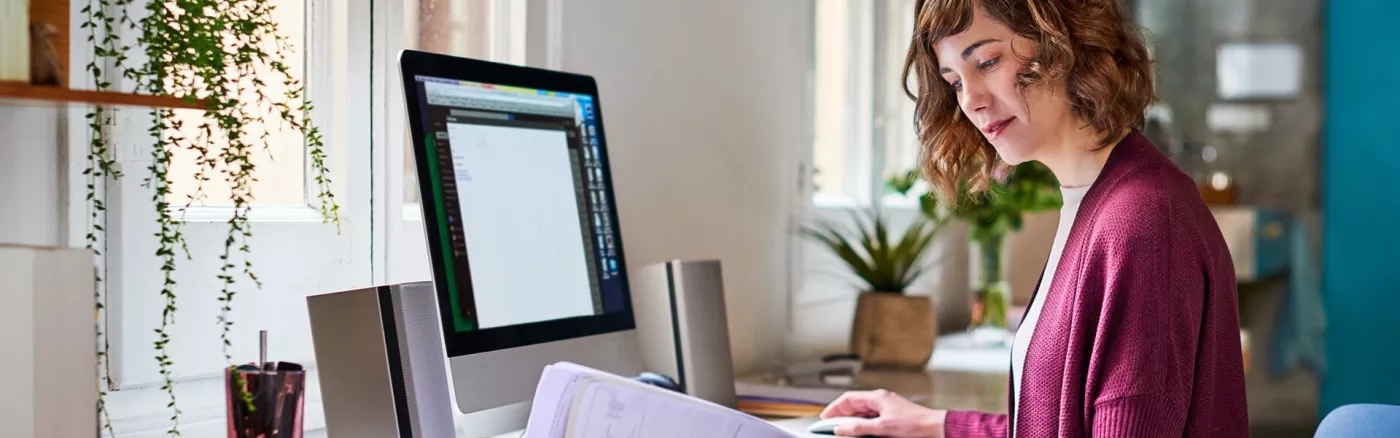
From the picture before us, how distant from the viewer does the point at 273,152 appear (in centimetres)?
152

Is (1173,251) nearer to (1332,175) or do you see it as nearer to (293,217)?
(293,217)

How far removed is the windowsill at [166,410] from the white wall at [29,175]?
0.65 ft

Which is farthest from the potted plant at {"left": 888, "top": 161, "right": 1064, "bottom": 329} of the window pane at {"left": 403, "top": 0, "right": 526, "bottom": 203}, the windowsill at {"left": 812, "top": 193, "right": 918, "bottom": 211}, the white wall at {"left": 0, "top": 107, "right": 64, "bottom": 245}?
the white wall at {"left": 0, "top": 107, "right": 64, "bottom": 245}

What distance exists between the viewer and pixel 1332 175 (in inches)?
160

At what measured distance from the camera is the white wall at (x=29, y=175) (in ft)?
3.90

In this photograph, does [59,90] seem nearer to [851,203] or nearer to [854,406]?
[854,406]

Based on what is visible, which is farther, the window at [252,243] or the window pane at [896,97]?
the window pane at [896,97]

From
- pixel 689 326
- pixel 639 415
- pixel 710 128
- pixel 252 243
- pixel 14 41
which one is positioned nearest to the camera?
pixel 14 41

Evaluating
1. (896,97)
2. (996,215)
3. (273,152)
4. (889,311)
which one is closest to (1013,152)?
(273,152)

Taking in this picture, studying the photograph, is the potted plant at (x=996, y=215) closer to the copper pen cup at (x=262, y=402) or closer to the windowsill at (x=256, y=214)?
the windowsill at (x=256, y=214)

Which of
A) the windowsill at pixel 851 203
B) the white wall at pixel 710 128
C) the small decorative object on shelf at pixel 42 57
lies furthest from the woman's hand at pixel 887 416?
the windowsill at pixel 851 203

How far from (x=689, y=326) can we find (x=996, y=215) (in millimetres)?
1330

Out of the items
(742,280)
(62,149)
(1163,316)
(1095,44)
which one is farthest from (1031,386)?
(742,280)

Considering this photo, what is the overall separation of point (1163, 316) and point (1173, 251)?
0.21 ft
